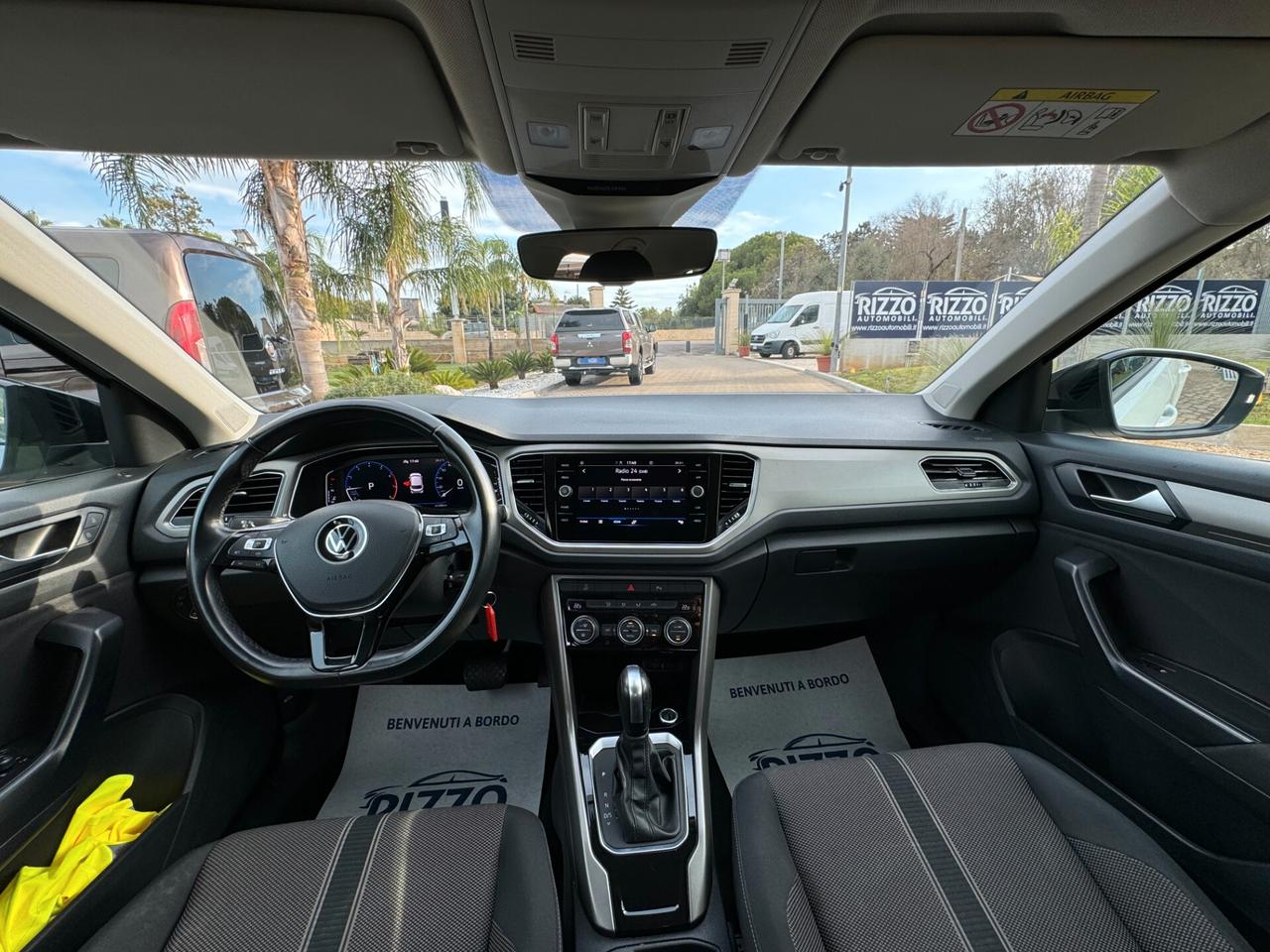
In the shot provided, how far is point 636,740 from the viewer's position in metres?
1.75

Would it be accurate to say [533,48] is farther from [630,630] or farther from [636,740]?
[636,740]

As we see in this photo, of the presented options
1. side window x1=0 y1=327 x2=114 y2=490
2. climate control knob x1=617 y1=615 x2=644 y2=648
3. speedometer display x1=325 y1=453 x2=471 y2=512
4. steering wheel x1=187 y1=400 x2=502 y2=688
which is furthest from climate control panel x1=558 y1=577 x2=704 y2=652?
side window x1=0 y1=327 x2=114 y2=490

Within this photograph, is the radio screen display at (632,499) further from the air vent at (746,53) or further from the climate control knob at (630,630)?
the air vent at (746,53)

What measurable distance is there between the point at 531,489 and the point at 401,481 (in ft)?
1.45

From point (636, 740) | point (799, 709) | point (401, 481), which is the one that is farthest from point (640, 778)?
point (401, 481)

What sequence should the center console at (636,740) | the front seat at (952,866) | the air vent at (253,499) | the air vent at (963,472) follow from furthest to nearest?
the air vent at (963,472)
the air vent at (253,499)
the center console at (636,740)
the front seat at (952,866)

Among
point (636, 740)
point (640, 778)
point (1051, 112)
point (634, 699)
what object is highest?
point (1051, 112)

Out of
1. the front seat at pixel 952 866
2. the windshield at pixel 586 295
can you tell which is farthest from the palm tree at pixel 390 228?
the front seat at pixel 952 866

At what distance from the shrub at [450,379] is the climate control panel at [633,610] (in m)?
1.10

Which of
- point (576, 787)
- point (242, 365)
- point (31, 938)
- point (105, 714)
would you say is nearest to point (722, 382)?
point (576, 787)

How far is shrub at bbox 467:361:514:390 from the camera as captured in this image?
102 inches

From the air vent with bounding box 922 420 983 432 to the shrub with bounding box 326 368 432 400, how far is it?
2.00 meters

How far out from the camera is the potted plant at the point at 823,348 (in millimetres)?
2510

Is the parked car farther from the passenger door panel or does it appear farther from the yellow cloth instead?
the passenger door panel
